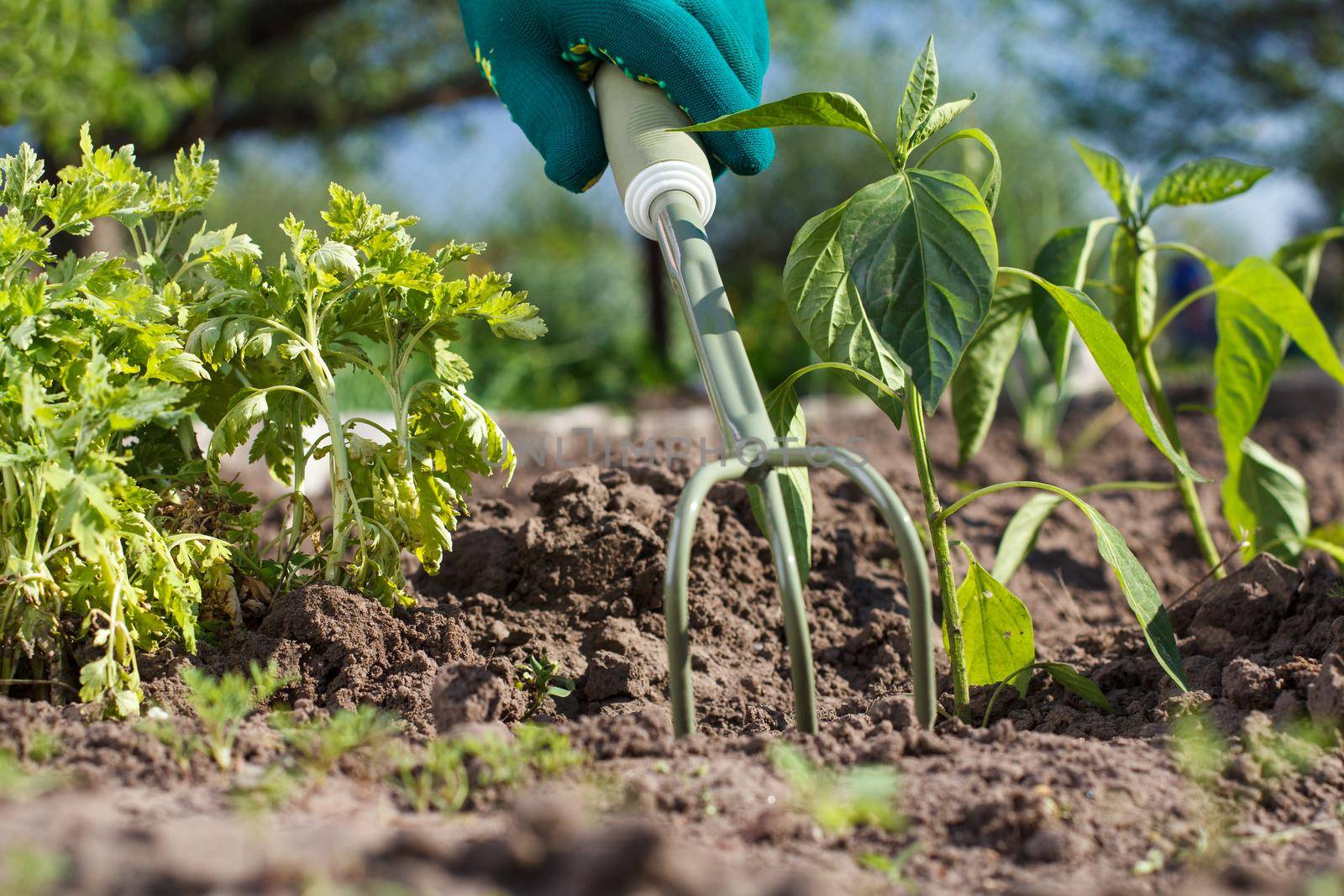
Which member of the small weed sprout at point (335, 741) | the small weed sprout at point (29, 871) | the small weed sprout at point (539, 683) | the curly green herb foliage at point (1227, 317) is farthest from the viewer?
the curly green herb foliage at point (1227, 317)

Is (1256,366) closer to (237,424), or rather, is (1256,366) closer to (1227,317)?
(1227,317)

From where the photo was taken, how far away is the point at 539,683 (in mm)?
1549

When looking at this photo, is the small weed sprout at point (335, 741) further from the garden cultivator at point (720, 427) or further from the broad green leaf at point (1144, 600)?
the broad green leaf at point (1144, 600)

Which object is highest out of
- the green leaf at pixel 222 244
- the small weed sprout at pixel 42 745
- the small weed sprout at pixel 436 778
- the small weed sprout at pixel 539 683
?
the green leaf at pixel 222 244

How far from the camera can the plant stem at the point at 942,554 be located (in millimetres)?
1424

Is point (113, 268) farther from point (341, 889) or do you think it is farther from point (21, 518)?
point (341, 889)

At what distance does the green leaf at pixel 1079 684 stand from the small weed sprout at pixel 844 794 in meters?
Answer: 0.47

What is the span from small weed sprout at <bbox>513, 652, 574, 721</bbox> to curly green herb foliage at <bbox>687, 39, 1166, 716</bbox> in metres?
0.41

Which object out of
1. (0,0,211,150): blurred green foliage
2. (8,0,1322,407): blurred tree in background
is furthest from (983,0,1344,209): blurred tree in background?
(0,0,211,150): blurred green foliage

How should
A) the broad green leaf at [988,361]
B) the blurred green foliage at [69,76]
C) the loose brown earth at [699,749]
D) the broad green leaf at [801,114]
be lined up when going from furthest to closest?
1. the blurred green foliage at [69,76]
2. the broad green leaf at [988,361]
3. the broad green leaf at [801,114]
4. the loose brown earth at [699,749]

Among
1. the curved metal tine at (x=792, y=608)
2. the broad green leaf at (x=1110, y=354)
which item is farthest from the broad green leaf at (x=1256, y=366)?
the curved metal tine at (x=792, y=608)

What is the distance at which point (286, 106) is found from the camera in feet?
23.2

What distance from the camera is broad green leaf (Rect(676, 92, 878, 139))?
1295mm

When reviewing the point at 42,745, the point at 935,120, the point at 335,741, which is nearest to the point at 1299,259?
the point at 935,120
